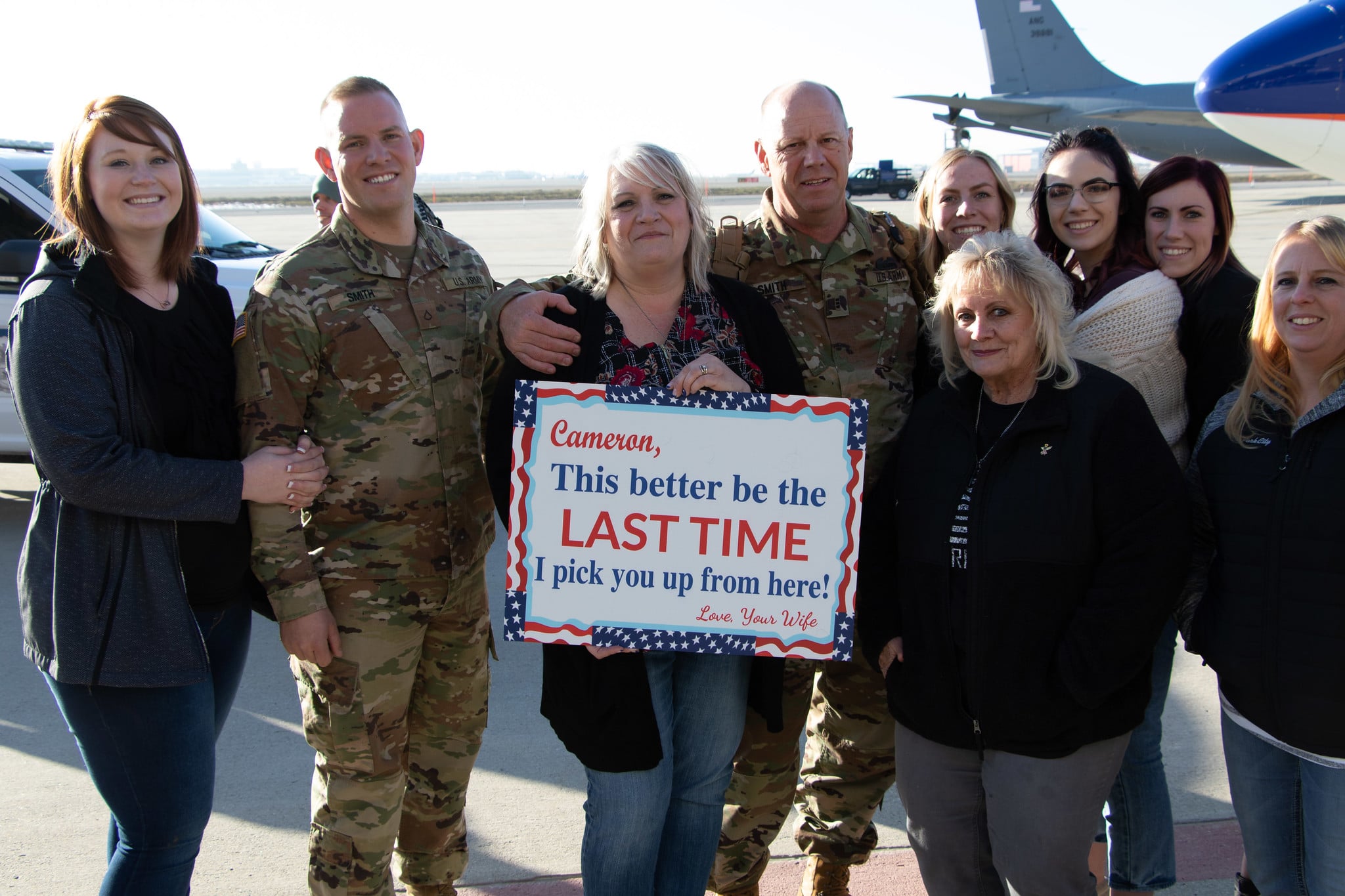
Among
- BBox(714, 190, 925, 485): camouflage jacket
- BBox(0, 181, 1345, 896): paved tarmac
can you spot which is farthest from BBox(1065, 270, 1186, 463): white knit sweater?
BBox(0, 181, 1345, 896): paved tarmac

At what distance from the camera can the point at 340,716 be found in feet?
8.04

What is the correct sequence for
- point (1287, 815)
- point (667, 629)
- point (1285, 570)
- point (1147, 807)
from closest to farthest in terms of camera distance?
point (1285, 570), point (1287, 815), point (667, 629), point (1147, 807)

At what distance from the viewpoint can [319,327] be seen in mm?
2363

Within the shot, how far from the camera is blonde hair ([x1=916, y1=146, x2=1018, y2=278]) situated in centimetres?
296

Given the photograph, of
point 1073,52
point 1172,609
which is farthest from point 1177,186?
point 1073,52

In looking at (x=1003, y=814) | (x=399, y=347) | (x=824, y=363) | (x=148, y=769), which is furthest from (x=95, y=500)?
(x=1003, y=814)

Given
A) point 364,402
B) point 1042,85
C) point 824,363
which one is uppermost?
point 1042,85

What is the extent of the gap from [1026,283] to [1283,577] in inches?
31.7

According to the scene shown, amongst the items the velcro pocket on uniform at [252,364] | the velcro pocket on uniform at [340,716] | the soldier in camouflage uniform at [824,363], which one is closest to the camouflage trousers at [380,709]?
the velcro pocket on uniform at [340,716]

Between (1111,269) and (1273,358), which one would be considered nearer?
(1273,358)

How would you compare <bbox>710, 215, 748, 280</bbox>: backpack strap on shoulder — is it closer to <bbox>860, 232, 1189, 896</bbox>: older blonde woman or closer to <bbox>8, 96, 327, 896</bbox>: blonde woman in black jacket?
<bbox>860, 232, 1189, 896</bbox>: older blonde woman

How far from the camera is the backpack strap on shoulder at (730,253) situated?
2.90m

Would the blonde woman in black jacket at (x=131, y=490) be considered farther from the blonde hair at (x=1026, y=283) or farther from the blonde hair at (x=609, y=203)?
the blonde hair at (x=1026, y=283)

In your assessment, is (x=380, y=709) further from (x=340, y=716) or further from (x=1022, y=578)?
(x=1022, y=578)
